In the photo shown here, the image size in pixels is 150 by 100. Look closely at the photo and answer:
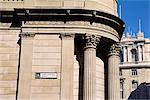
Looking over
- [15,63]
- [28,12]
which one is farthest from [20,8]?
[15,63]

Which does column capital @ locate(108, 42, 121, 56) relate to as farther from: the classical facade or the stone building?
the classical facade

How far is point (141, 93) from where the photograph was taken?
8669 centimetres

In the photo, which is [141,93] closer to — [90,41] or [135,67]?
[135,67]

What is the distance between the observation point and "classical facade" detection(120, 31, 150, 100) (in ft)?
285

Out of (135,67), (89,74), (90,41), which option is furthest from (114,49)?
(135,67)

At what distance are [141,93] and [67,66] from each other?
2553 inches

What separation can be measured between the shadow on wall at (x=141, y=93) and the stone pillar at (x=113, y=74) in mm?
59858

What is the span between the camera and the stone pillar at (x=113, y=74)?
26.3 meters

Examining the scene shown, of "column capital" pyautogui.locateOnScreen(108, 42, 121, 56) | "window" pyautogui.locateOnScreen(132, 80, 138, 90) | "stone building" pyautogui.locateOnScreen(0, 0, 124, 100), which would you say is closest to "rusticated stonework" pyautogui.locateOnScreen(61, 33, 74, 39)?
"stone building" pyautogui.locateOnScreen(0, 0, 124, 100)

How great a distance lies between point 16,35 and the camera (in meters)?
25.6

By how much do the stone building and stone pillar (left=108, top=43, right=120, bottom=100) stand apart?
1.1 inches

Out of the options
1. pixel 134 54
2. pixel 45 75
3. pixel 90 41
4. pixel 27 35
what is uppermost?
pixel 134 54

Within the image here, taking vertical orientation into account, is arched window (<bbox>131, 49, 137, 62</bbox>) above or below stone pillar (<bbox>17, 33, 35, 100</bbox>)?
above

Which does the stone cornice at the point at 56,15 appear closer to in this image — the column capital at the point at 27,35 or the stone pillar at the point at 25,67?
the column capital at the point at 27,35
